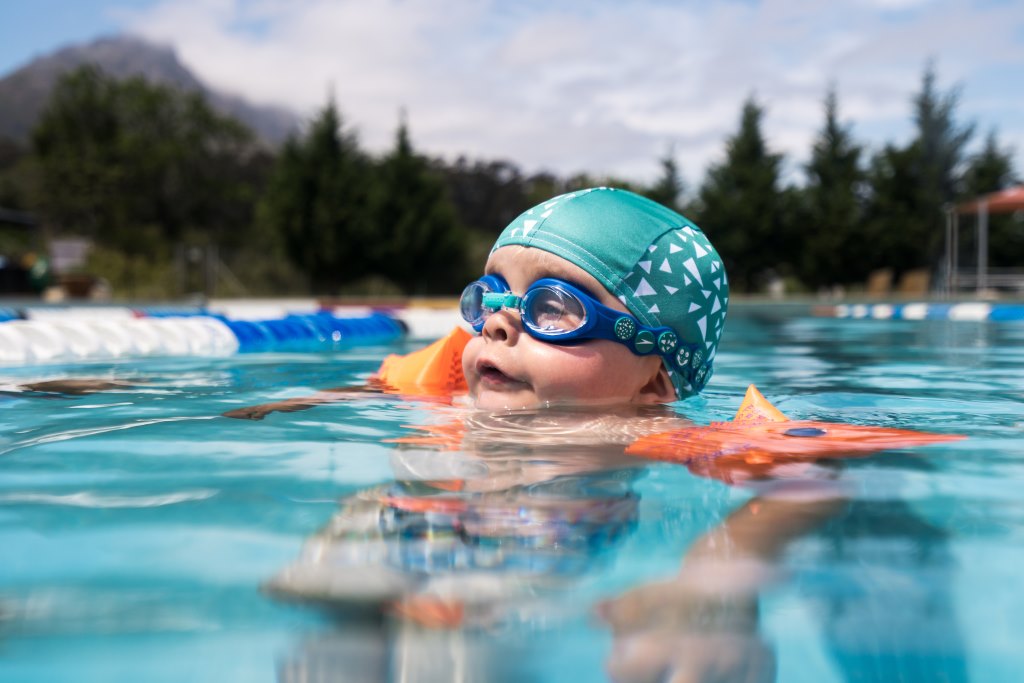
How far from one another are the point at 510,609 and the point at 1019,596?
27.8 inches

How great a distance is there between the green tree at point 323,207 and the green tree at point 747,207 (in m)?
11.0

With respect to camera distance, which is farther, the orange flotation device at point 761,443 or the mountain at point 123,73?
the mountain at point 123,73

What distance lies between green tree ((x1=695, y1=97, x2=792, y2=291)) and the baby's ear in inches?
1034

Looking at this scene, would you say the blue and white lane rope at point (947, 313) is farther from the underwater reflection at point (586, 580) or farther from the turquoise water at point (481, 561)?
the underwater reflection at point (586, 580)

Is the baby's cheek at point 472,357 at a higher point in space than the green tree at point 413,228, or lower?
lower

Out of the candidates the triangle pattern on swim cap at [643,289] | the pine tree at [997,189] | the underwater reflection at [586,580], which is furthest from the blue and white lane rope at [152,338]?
the pine tree at [997,189]

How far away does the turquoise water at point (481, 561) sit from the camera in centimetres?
103

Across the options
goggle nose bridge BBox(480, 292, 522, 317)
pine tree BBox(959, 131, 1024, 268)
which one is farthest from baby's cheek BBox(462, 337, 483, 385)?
pine tree BBox(959, 131, 1024, 268)

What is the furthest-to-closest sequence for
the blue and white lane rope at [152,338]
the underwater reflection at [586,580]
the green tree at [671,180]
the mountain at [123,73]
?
the mountain at [123,73]
the green tree at [671,180]
the blue and white lane rope at [152,338]
the underwater reflection at [586,580]

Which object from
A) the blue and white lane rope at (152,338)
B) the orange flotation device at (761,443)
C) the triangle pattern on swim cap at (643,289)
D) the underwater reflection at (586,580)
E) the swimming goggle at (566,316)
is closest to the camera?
the underwater reflection at (586,580)

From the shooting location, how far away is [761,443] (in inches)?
85.2

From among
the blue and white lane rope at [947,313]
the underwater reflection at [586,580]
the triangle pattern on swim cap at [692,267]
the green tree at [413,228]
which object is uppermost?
the green tree at [413,228]

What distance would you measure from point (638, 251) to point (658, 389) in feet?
1.72

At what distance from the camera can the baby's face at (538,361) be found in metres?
2.70
